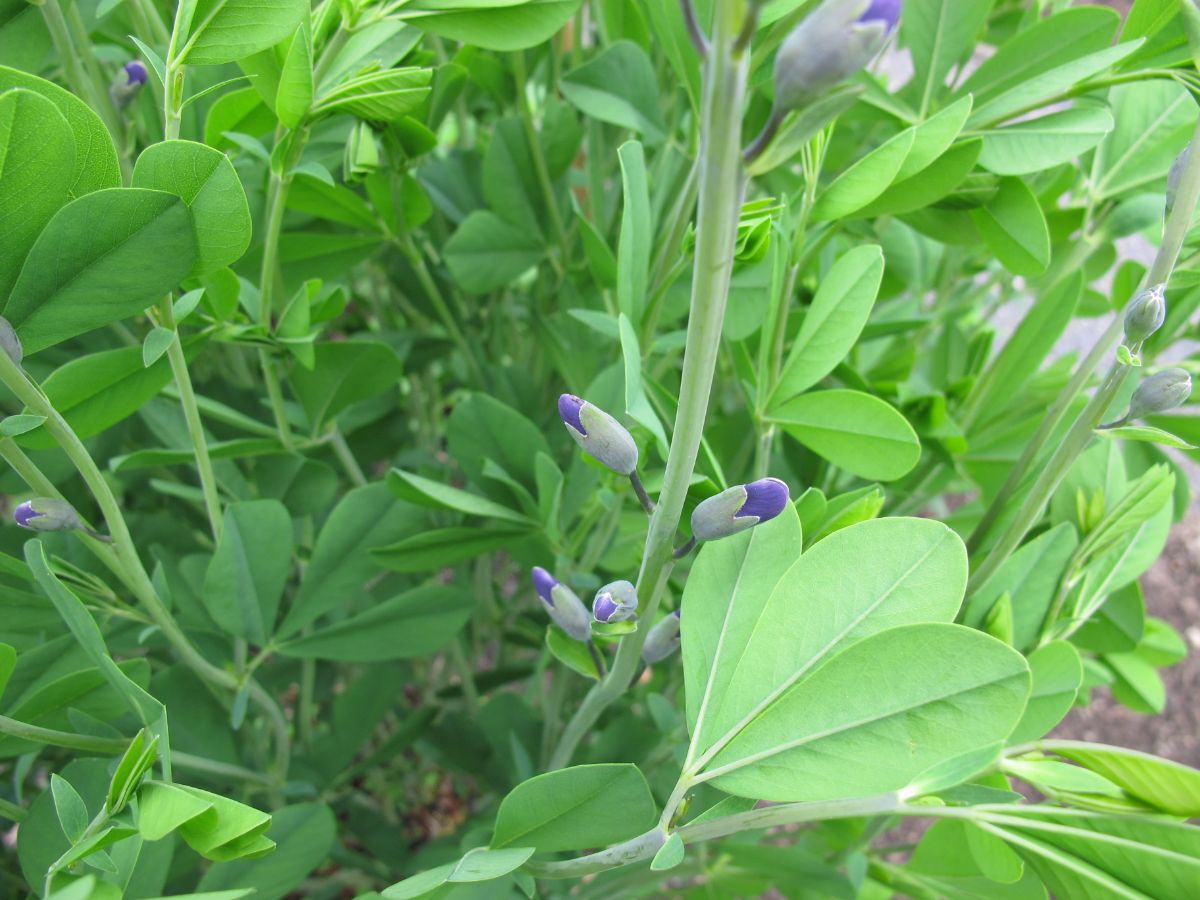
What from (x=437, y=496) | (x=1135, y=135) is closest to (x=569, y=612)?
(x=437, y=496)

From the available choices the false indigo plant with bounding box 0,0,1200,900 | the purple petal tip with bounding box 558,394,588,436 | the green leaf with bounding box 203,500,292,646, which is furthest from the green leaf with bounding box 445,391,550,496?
the purple petal tip with bounding box 558,394,588,436

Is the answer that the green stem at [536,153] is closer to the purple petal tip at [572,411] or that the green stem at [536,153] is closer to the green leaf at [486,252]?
the green leaf at [486,252]

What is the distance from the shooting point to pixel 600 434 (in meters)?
0.28

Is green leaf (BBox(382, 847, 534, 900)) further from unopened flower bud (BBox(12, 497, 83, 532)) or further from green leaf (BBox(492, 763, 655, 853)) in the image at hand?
unopened flower bud (BBox(12, 497, 83, 532))

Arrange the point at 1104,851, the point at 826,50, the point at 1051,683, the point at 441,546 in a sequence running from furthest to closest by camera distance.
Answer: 1. the point at 441,546
2. the point at 1051,683
3. the point at 1104,851
4. the point at 826,50

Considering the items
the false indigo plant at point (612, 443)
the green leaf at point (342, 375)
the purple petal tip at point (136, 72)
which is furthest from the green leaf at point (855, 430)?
the purple petal tip at point (136, 72)

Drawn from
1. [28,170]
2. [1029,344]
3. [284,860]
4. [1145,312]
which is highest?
[28,170]

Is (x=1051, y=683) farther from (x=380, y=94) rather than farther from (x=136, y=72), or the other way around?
(x=136, y=72)

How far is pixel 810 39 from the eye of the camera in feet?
0.59

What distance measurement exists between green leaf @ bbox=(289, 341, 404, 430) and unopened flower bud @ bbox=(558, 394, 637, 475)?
0.75 ft

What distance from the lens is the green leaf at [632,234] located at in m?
0.35

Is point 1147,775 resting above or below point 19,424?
below

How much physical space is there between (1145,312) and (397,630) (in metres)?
0.38

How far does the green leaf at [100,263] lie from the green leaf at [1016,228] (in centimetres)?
36
